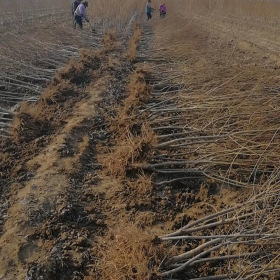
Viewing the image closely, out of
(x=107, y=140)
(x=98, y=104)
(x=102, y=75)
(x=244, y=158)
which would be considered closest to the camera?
(x=244, y=158)

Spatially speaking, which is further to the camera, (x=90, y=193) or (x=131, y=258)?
(x=90, y=193)

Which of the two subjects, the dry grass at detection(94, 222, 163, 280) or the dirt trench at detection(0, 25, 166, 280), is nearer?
the dry grass at detection(94, 222, 163, 280)

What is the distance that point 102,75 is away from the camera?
7.99 meters

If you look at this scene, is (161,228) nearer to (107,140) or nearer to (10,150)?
(107,140)

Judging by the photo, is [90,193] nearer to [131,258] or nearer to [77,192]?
[77,192]

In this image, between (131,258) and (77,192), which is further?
(77,192)

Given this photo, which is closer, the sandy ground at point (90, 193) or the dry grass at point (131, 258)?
the dry grass at point (131, 258)

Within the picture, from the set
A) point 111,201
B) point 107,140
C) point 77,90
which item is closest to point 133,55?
point 77,90

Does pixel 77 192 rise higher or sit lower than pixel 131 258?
lower

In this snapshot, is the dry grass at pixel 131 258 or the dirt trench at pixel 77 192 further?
the dirt trench at pixel 77 192

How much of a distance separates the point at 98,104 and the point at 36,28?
889 centimetres

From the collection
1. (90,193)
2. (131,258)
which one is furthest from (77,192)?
(131,258)

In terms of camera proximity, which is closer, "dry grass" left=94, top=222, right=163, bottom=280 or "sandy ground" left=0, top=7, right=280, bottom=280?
"dry grass" left=94, top=222, right=163, bottom=280

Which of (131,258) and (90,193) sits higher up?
(131,258)
